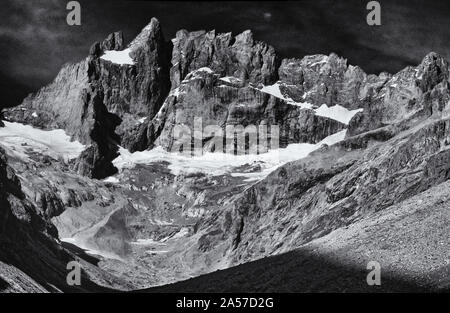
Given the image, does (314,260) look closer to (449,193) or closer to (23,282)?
(449,193)

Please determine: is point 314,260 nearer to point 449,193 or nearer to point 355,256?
point 355,256
